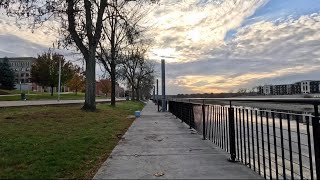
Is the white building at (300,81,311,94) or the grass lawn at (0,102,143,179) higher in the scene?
the white building at (300,81,311,94)

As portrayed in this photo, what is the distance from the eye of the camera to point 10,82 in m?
86.3

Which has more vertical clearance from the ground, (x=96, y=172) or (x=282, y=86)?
(x=282, y=86)

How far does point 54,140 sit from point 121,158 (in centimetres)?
297

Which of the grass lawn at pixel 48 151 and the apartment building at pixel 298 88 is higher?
the apartment building at pixel 298 88

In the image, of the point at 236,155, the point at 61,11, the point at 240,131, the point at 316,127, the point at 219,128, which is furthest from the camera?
the point at 61,11

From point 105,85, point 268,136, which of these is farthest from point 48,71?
point 268,136

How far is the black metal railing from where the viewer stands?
156 inches

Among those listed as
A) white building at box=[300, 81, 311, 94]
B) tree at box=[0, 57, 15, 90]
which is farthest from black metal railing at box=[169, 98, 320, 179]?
tree at box=[0, 57, 15, 90]

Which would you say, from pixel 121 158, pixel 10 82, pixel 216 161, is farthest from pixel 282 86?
pixel 10 82

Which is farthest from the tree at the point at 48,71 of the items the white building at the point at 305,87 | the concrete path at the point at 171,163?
the white building at the point at 305,87

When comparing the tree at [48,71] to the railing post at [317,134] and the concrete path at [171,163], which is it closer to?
the concrete path at [171,163]

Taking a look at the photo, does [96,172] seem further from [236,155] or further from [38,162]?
[236,155]

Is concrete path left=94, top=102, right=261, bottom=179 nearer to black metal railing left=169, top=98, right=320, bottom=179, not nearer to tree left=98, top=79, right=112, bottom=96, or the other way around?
black metal railing left=169, top=98, right=320, bottom=179

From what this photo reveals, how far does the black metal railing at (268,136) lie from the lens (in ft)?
13.0
